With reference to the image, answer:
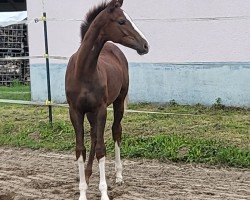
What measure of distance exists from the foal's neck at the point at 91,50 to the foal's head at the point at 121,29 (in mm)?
90

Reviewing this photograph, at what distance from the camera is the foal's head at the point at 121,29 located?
4.77 meters

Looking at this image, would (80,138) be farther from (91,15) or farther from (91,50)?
(91,15)

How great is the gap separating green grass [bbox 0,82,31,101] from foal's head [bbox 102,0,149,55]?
25.8 ft

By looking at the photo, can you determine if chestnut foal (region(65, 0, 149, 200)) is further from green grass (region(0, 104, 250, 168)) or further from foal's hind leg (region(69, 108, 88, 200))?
green grass (region(0, 104, 250, 168))

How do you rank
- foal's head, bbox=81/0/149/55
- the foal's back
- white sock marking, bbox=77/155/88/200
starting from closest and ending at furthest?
foal's head, bbox=81/0/149/55
white sock marking, bbox=77/155/88/200
the foal's back

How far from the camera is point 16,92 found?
44.7 ft

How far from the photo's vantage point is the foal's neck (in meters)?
4.98

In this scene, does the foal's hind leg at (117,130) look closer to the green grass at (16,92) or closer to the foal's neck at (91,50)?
the foal's neck at (91,50)

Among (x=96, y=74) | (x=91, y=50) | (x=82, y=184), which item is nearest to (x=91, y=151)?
(x=82, y=184)

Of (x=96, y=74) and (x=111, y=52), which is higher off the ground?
(x=111, y=52)

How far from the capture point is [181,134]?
25.0ft

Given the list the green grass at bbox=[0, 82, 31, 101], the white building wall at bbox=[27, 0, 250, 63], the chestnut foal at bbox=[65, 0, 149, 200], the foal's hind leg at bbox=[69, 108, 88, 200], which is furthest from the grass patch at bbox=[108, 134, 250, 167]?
the green grass at bbox=[0, 82, 31, 101]

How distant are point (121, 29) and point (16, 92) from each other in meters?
9.22

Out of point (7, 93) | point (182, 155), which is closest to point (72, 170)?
point (182, 155)
